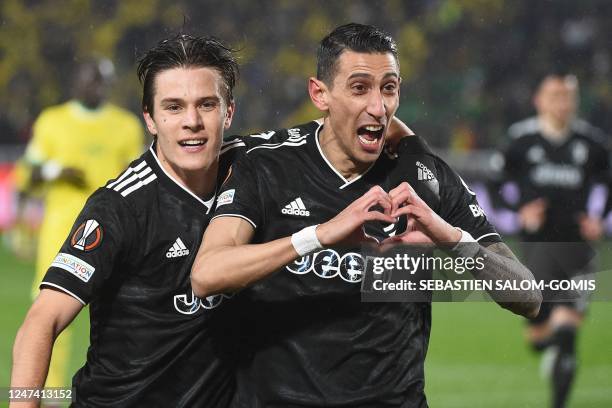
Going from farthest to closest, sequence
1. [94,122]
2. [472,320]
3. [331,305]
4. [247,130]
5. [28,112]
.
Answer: [28,112] → [247,130] → [472,320] → [94,122] → [331,305]

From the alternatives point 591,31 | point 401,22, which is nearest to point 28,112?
point 401,22

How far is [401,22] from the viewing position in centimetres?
1831

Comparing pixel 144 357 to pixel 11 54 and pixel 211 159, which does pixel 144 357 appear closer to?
pixel 211 159

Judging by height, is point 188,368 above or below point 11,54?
below

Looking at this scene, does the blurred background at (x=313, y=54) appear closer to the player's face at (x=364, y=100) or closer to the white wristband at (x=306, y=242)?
the player's face at (x=364, y=100)

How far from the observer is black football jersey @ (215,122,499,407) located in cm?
344

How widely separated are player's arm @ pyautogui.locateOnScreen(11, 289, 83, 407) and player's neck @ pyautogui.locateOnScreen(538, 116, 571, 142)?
19.1 ft

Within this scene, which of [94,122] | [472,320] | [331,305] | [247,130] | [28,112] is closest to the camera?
[331,305]

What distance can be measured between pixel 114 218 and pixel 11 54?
16.0m

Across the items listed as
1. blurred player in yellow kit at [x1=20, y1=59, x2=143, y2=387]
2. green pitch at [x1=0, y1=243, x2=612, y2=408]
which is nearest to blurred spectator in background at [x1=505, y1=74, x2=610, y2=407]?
green pitch at [x1=0, y1=243, x2=612, y2=408]

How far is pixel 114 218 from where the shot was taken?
11.5 feet

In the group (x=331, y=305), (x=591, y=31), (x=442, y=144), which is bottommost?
(x=331, y=305)

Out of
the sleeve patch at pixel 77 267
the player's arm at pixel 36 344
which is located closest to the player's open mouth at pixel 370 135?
the sleeve patch at pixel 77 267

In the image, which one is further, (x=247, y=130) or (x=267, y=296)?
(x=247, y=130)
